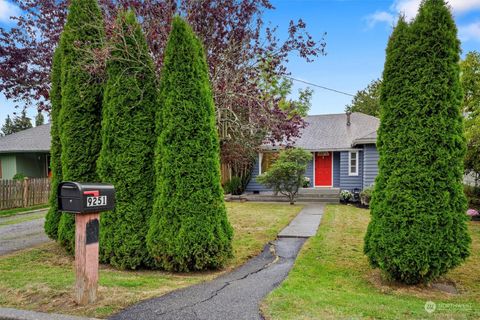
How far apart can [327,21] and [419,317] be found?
28.1ft

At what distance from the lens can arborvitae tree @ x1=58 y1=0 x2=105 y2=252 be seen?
541 centimetres

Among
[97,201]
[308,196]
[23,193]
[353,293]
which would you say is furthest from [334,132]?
[97,201]

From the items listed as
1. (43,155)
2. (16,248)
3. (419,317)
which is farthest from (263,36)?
(43,155)

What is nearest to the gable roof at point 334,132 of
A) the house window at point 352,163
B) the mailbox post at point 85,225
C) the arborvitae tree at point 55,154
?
the house window at point 352,163

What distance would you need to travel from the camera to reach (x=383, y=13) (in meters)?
9.42

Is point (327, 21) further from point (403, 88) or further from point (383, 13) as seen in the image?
point (403, 88)

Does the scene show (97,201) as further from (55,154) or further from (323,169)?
(323,169)

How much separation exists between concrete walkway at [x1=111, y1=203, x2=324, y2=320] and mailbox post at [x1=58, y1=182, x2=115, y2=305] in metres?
0.53

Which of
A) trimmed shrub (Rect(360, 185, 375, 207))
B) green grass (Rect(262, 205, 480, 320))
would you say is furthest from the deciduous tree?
trimmed shrub (Rect(360, 185, 375, 207))

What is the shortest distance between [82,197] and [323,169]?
51.5 ft

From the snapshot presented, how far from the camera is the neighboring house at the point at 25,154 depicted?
64.4 feet

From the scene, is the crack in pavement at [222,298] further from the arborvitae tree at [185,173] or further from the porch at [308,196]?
the porch at [308,196]

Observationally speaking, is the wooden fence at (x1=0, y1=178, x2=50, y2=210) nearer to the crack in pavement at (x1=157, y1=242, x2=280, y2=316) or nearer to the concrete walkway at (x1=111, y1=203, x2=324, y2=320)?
the crack in pavement at (x1=157, y1=242, x2=280, y2=316)

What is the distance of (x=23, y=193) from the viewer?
520 inches
